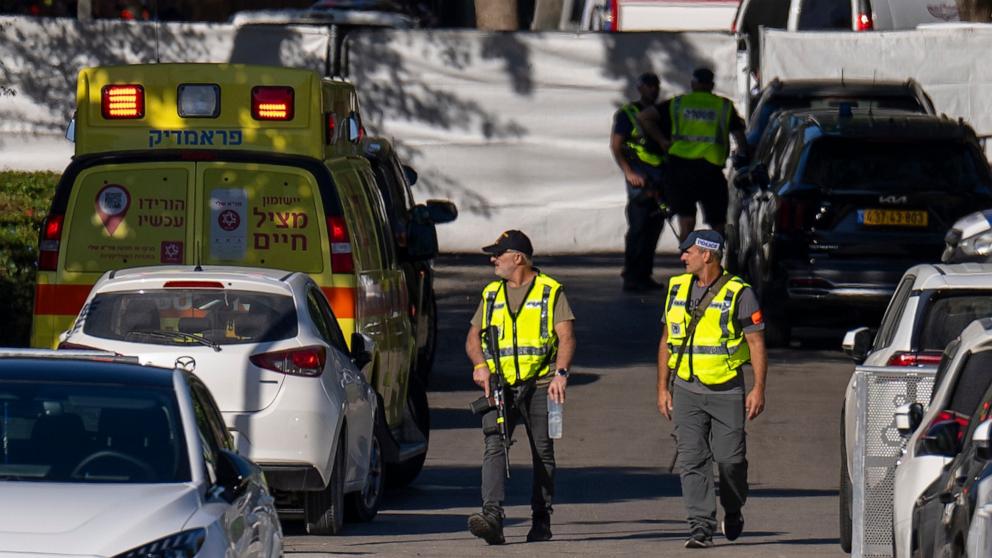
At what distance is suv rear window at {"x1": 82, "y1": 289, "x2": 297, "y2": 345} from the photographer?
1062cm

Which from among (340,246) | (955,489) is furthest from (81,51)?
(955,489)

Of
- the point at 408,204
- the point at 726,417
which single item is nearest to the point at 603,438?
the point at 408,204

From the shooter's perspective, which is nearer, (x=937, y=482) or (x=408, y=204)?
(x=937, y=482)

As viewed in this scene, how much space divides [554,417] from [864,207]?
6690 millimetres

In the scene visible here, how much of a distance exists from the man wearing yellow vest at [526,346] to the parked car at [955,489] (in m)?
3.22

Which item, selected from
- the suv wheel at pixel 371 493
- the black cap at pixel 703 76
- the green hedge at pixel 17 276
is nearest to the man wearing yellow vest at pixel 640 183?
the black cap at pixel 703 76

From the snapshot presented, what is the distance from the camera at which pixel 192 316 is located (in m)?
10.8

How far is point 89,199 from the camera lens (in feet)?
39.2

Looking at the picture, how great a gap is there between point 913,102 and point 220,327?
12.0 metres

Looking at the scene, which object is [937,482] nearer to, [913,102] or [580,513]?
[580,513]

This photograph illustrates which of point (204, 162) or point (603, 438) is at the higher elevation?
point (204, 162)

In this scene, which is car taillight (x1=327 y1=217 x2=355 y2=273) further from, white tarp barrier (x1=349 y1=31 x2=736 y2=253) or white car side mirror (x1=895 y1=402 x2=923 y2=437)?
white tarp barrier (x1=349 y1=31 x2=736 y2=253)

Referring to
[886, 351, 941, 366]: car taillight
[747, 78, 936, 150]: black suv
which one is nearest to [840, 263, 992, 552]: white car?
[886, 351, 941, 366]: car taillight

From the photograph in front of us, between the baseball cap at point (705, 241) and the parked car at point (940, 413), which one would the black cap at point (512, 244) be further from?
the parked car at point (940, 413)
